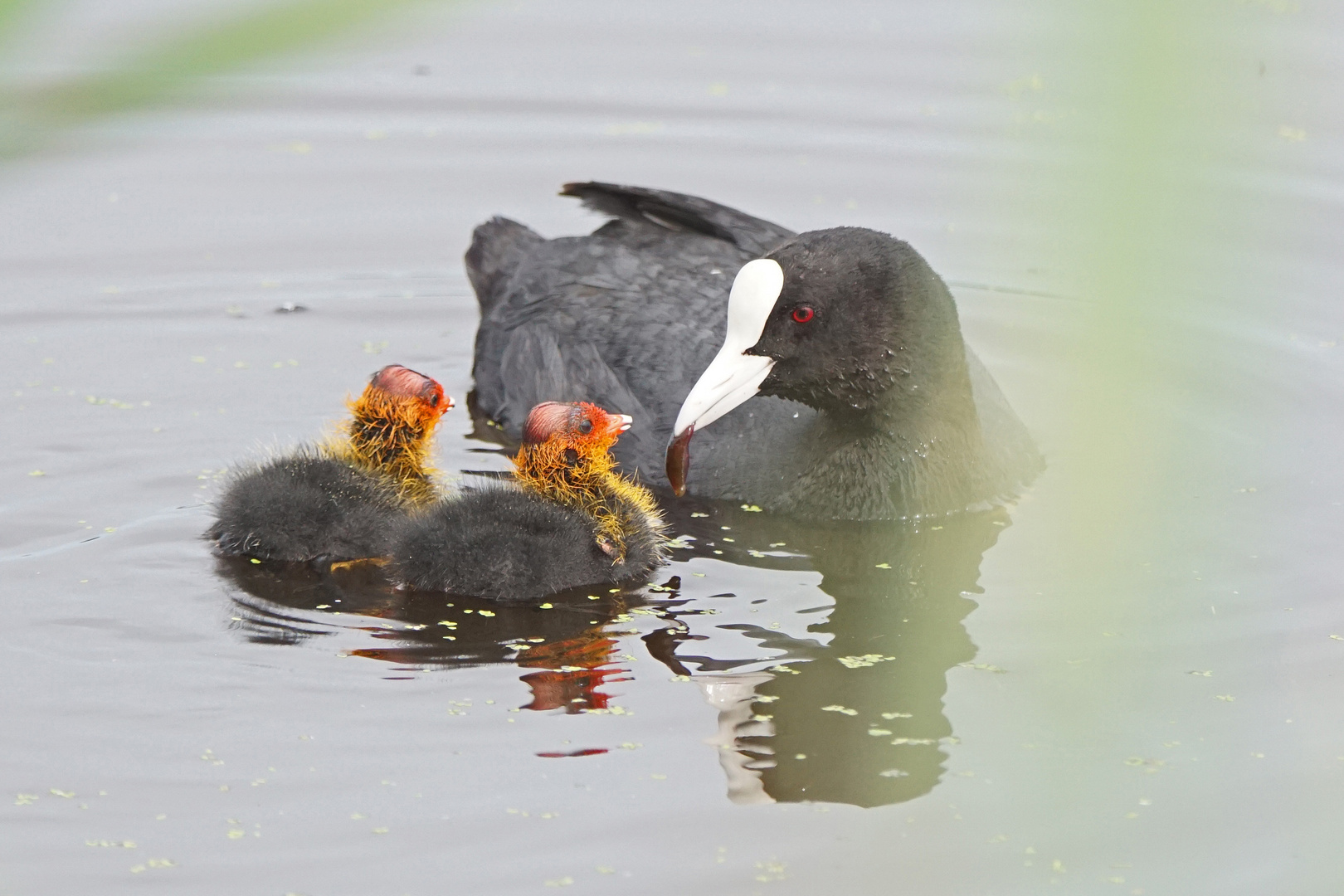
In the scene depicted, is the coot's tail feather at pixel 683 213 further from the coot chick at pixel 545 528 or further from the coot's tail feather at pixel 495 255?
the coot chick at pixel 545 528

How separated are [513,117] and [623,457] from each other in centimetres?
388

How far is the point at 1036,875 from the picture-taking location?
2.82 m

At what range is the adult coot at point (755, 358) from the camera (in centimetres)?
438

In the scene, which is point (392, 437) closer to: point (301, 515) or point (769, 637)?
point (301, 515)

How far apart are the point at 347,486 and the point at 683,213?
172cm

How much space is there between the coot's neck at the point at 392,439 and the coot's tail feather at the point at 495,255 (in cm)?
126

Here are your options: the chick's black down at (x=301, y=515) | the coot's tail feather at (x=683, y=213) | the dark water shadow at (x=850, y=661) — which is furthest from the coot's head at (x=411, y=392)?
the coot's tail feather at (x=683, y=213)

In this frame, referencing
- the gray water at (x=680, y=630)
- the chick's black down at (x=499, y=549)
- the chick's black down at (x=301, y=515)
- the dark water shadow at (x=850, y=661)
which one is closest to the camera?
the gray water at (x=680, y=630)

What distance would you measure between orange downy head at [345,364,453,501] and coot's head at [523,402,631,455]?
0.35 meters

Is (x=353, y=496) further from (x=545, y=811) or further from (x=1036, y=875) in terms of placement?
(x=1036, y=875)

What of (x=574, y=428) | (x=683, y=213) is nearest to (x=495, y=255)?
(x=683, y=213)

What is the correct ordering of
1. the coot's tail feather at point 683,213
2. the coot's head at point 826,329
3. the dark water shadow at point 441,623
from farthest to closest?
1. the coot's tail feather at point 683,213
2. the coot's head at point 826,329
3. the dark water shadow at point 441,623

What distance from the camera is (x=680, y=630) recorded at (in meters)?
4.05

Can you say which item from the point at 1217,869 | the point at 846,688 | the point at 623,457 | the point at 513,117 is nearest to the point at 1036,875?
the point at 1217,869
